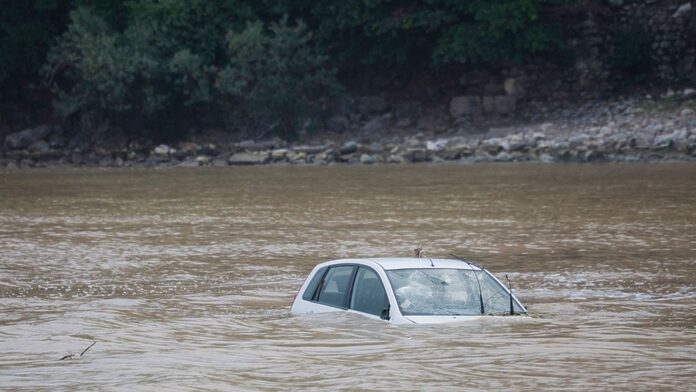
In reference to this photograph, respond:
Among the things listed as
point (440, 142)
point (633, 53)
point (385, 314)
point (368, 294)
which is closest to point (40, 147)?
point (440, 142)

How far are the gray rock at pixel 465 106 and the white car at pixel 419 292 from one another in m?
43.1

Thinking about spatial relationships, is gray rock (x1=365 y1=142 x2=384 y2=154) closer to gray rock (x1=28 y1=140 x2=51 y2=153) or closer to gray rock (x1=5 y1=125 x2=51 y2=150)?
gray rock (x1=28 y1=140 x2=51 y2=153)

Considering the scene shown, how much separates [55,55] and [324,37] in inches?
436

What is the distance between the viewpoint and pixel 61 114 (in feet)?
201

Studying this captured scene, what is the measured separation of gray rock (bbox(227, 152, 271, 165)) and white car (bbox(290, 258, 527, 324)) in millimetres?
39974

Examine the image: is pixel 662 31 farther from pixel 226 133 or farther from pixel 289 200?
pixel 289 200

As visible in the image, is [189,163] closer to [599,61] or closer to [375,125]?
[375,125]

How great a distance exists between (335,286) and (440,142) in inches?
1528

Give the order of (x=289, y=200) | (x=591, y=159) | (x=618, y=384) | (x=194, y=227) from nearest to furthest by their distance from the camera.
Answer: (x=618, y=384) < (x=194, y=227) < (x=289, y=200) < (x=591, y=159)

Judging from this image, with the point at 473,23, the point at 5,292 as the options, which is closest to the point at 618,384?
the point at 5,292

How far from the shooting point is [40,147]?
198 ft

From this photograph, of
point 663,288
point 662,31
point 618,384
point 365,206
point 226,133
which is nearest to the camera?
point 618,384

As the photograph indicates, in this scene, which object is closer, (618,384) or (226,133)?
(618,384)

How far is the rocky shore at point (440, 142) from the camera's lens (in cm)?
4969
